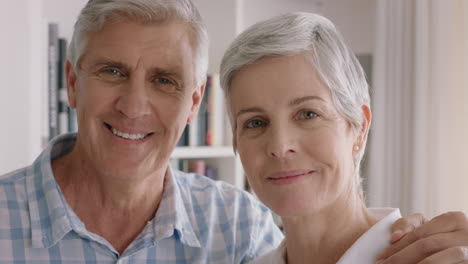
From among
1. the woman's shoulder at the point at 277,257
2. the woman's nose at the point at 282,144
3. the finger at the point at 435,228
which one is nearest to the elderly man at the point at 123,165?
the woman's shoulder at the point at 277,257

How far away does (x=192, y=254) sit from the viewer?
5.35 feet

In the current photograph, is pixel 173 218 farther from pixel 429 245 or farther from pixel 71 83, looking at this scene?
pixel 429 245

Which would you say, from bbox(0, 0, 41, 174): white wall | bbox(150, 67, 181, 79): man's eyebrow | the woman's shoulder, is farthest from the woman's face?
bbox(0, 0, 41, 174): white wall

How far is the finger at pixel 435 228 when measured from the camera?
3.81 feet

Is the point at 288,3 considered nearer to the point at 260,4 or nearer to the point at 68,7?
the point at 260,4

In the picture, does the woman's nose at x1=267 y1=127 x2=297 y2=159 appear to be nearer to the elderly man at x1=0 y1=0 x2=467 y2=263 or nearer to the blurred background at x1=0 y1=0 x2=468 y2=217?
the elderly man at x1=0 y1=0 x2=467 y2=263

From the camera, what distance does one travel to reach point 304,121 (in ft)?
3.94

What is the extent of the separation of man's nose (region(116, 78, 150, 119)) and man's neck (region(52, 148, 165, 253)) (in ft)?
0.62

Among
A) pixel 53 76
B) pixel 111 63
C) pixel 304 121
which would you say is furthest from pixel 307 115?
pixel 53 76

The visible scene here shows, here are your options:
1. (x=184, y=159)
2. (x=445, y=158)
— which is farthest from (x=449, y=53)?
(x=184, y=159)

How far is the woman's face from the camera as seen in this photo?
1189 mm

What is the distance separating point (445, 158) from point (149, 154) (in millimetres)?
1591

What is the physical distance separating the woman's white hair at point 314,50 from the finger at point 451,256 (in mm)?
315

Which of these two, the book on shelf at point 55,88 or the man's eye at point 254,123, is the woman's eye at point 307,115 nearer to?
the man's eye at point 254,123
